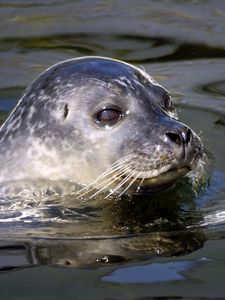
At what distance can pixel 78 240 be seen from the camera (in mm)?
5270

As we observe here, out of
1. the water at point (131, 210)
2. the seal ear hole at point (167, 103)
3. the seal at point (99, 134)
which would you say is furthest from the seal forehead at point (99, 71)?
the water at point (131, 210)

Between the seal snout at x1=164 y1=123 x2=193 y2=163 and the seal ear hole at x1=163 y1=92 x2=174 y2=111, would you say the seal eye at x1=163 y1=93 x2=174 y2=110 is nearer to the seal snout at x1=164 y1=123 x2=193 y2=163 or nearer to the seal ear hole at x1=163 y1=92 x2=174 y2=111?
the seal ear hole at x1=163 y1=92 x2=174 y2=111

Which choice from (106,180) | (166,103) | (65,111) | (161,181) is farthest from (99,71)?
(161,181)

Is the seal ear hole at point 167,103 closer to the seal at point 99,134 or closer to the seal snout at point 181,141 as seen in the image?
the seal at point 99,134

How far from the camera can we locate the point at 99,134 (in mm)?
5816

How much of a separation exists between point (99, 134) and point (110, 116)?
0.12m

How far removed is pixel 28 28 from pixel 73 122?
420cm

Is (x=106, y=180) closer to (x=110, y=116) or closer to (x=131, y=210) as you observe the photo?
(x=131, y=210)

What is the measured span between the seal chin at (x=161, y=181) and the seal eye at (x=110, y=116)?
14.1 inches

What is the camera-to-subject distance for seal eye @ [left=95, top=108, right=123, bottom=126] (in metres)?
5.80

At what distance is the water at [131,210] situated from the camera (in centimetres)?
464

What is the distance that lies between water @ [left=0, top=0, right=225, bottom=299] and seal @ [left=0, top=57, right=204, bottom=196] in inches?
7.9

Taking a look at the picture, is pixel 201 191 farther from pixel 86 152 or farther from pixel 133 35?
pixel 133 35

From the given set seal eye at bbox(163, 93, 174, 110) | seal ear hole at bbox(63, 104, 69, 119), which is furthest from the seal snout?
seal ear hole at bbox(63, 104, 69, 119)
